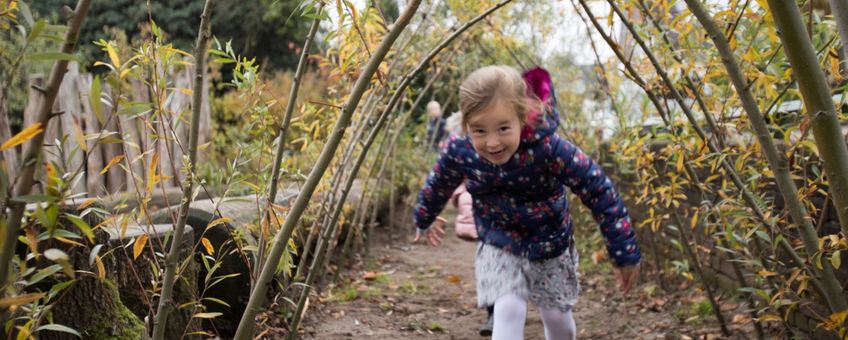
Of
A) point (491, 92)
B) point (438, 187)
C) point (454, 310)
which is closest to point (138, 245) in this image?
point (491, 92)

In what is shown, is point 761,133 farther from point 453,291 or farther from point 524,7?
point 524,7

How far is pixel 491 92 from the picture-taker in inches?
116

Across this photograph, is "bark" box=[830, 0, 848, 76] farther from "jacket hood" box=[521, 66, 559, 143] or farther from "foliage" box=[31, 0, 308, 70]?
"foliage" box=[31, 0, 308, 70]

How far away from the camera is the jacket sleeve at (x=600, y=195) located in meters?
3.06

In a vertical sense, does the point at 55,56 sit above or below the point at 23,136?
above

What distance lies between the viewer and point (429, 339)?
4.20 meters

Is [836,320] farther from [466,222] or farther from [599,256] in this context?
[599,256]

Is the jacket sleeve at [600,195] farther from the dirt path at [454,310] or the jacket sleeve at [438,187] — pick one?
the dirt path at [454,310]

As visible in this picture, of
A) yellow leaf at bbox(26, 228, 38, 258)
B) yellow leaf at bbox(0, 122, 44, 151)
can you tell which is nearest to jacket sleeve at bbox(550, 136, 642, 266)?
yellow leaf at bbox(26, 228, 38, 258)

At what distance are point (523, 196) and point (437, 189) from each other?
39 cm

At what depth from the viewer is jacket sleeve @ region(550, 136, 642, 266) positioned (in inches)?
120

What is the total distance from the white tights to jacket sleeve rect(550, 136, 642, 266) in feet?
1.12

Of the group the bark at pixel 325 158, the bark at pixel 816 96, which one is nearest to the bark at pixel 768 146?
the bark at pixel 816 96

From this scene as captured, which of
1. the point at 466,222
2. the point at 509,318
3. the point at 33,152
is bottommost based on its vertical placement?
the point at 509,318
